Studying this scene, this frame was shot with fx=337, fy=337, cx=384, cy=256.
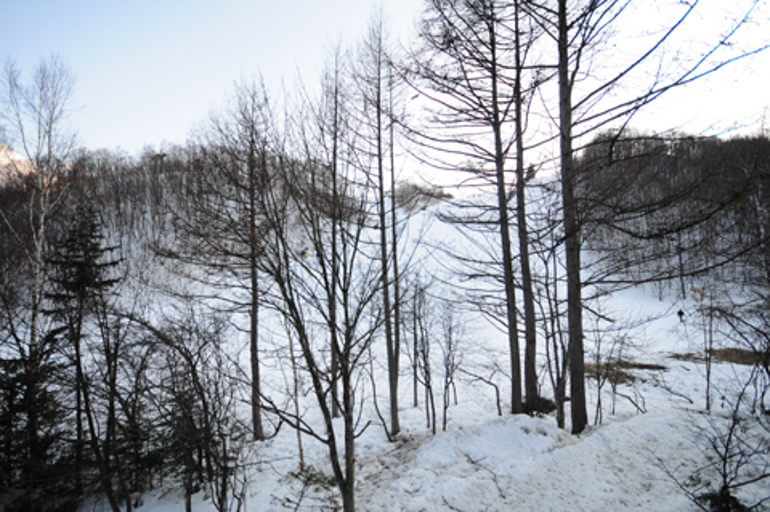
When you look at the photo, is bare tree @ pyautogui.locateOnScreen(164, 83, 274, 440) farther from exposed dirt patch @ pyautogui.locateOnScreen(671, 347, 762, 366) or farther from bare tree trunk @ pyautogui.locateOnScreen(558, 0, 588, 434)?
exposed dirt patch @ pyautogui.locateOnScreen(671, 347, 762, 366)

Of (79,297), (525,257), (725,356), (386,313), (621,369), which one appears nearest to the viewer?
(386,313)

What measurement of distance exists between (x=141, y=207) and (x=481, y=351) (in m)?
34.7

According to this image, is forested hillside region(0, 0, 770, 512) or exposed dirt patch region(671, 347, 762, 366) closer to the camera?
forested hillside region(0, 0, 770, 512)

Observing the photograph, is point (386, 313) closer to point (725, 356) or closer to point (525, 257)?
point (525, 257)

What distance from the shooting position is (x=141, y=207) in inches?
1323

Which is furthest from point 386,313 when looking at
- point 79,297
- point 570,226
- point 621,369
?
point 621,369

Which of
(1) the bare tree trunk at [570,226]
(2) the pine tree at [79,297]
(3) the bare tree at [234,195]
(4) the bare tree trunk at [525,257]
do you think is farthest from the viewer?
(2) the pine tree at [79,297]

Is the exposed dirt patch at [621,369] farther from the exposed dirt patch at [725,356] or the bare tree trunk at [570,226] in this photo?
the bare tree trunk at [570,226]

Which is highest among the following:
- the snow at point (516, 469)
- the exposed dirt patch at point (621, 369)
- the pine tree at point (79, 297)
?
the pine tree at point (79, 297)

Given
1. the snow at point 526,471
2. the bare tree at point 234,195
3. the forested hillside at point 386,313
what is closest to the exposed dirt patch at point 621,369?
the forested hillside at point 386,313

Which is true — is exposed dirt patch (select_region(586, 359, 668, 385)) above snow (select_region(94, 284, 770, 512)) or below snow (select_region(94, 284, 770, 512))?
below

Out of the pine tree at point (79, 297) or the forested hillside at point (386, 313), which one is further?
the pine tree at point (79, 297)

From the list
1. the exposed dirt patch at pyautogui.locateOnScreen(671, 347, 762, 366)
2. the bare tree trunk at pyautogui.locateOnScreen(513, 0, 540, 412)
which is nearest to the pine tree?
the bare tree trunk at pyautogui.locateOnScreen(513, 0, 540, 412)

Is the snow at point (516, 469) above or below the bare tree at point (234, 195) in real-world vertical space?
below
